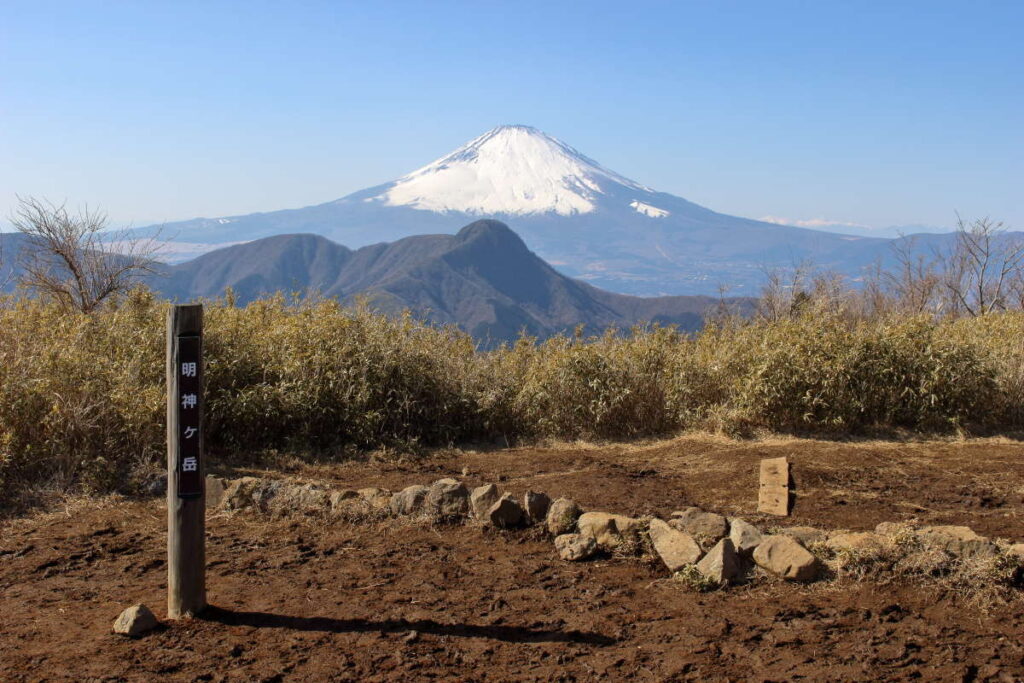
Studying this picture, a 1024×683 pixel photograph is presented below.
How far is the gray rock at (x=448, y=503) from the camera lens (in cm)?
568

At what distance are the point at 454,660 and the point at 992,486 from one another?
4995 mm

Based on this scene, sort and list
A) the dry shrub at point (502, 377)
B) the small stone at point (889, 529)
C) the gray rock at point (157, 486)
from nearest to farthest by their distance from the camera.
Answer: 1. the small stone at point (889, 529)
2. the gray rock at point (157, 486)
3. the dry shrub at point (502, 377)

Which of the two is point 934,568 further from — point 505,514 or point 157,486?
point 157,486

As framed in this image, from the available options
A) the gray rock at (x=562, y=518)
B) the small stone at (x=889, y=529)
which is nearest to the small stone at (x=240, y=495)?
the gray rock at (x=562, y=518)

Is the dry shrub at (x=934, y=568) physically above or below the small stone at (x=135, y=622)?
above

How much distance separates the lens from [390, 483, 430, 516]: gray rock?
18.9ft

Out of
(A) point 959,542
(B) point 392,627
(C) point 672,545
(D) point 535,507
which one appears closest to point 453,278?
(D) point 535,507

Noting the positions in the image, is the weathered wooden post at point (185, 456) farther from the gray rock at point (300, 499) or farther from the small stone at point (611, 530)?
the small stone at point (611, 530)

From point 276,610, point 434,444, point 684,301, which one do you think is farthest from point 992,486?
point 684,301

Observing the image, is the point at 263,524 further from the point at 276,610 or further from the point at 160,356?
the point at 160,356

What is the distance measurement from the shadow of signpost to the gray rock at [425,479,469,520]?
1526mm

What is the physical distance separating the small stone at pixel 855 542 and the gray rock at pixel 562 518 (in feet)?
4.95

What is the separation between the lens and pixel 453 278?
382 ft

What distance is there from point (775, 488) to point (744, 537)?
68.1 inches
